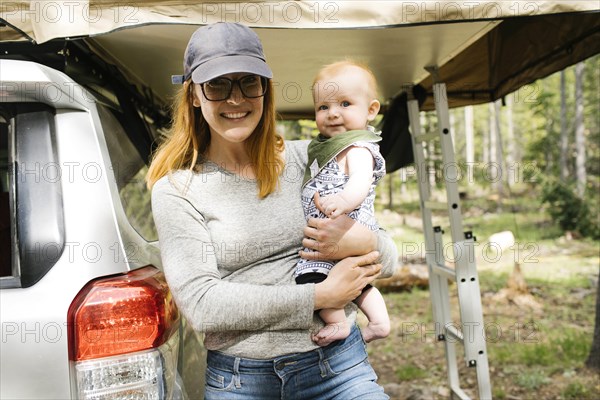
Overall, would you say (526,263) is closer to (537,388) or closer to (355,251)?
(537,388)

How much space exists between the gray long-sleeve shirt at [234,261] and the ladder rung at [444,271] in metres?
2.31

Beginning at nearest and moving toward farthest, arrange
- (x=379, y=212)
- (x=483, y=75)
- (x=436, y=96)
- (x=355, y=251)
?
(x=355, y=251) → (x=436, y=96) → (x=483, y=75) → (x=379, y=212)

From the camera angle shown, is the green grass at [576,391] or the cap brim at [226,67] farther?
the green grass at [576,391]

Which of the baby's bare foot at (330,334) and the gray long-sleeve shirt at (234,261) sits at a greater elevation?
the gray long-sleeve shirt at (234,261)

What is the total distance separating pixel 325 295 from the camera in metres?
1.81

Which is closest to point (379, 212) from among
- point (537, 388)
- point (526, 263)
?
point (526, 263)

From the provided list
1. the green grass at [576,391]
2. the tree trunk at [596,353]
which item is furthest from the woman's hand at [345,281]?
the tree trunk at [596,353]

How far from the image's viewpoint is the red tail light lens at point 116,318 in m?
1.69

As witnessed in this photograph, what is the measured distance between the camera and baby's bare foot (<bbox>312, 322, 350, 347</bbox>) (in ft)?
6.05

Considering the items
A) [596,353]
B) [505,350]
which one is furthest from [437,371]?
[596,353]

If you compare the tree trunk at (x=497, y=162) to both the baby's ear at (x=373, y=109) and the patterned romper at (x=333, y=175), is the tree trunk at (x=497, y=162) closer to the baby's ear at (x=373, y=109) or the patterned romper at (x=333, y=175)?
the baby's ear at (x=373, y=109)

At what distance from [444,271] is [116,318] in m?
3.07

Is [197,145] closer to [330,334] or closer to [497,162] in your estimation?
[330,334]

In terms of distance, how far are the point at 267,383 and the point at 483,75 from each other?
330 cm
